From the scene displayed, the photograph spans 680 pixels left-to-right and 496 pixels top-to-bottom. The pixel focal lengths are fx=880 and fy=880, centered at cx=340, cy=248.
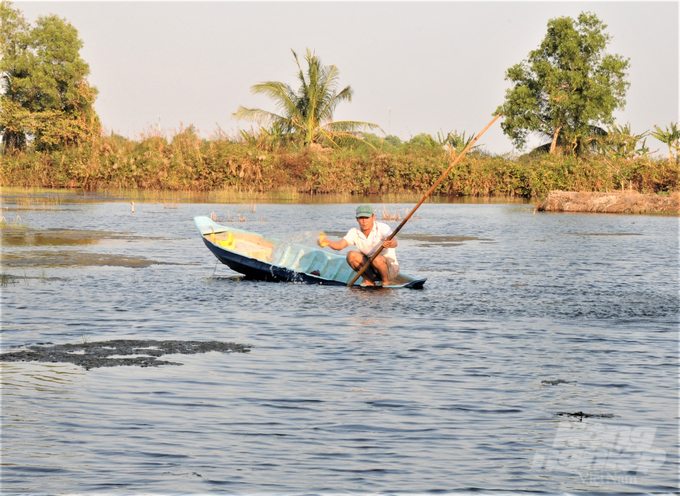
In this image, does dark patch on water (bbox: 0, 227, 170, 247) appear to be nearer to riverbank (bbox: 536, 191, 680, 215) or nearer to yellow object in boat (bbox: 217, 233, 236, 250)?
yellow object in boat (bbox: 217, 233, 236, 250)

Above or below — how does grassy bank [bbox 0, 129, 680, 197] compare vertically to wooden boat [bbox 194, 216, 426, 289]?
above

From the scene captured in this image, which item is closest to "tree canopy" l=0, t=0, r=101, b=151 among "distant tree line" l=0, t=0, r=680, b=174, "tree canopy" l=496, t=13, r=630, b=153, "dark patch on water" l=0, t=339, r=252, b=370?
"distant tree line" l=0, t=0, r=680, b=174

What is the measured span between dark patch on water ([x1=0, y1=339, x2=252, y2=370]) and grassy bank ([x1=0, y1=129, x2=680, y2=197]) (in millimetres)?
35980

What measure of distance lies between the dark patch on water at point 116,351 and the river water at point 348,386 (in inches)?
8.2

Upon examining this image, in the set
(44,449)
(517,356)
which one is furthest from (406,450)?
(517,356)

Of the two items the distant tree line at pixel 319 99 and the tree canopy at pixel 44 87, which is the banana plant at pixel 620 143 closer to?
the distant tree line at pixel 319 99

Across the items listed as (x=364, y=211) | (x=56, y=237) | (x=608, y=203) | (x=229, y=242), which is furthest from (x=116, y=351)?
(x=608, y=203)

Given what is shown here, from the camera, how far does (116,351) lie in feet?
26.0

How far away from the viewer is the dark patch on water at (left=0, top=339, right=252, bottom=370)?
7.52m

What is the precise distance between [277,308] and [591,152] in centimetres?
4363

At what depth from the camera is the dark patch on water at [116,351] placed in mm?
7516

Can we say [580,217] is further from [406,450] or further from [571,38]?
[406,450]

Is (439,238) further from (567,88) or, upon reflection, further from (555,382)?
(567,88)

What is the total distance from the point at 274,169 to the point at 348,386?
127ft
